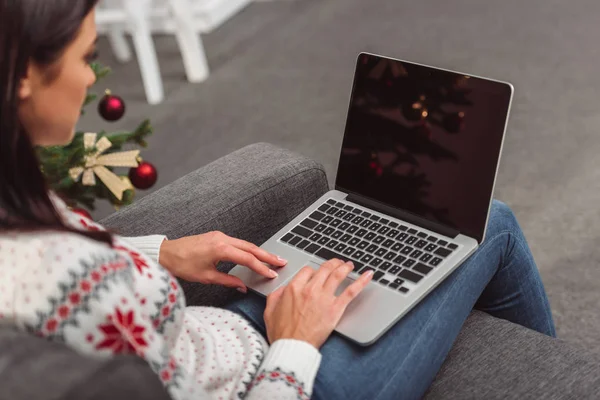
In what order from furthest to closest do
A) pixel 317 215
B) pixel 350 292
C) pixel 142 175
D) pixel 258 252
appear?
1. pixel 142 175
2. pixel 317 215
3. pixel 258 252
4. pixel 350 292

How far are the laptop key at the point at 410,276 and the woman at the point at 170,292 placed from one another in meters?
0.03

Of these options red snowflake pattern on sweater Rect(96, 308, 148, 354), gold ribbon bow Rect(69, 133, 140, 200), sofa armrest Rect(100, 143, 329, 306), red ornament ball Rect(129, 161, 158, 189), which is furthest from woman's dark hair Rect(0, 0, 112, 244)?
red ornament ball Rect(129, 161, 158, 189)

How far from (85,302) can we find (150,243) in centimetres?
35

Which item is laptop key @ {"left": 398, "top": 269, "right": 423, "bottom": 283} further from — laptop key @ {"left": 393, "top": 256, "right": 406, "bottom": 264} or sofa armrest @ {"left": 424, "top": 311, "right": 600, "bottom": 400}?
sofa armrest @ {"left": 424, "top": 311, "right": 600, "bottom": 400}

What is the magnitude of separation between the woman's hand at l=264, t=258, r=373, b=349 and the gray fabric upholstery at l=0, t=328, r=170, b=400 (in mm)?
292

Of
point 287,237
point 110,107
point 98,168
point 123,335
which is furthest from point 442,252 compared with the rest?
point 110,107

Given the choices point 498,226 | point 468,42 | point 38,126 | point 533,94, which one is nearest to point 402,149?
point 498,226

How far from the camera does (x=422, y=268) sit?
3.02 ft

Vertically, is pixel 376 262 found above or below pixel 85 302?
below

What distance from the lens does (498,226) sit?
3.27ft

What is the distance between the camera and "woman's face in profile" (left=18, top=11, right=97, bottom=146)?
2.13 feet

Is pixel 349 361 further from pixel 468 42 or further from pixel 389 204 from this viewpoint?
pixel 468 42

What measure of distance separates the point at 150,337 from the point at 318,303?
0.24m

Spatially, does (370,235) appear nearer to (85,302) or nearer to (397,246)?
(397,246)
